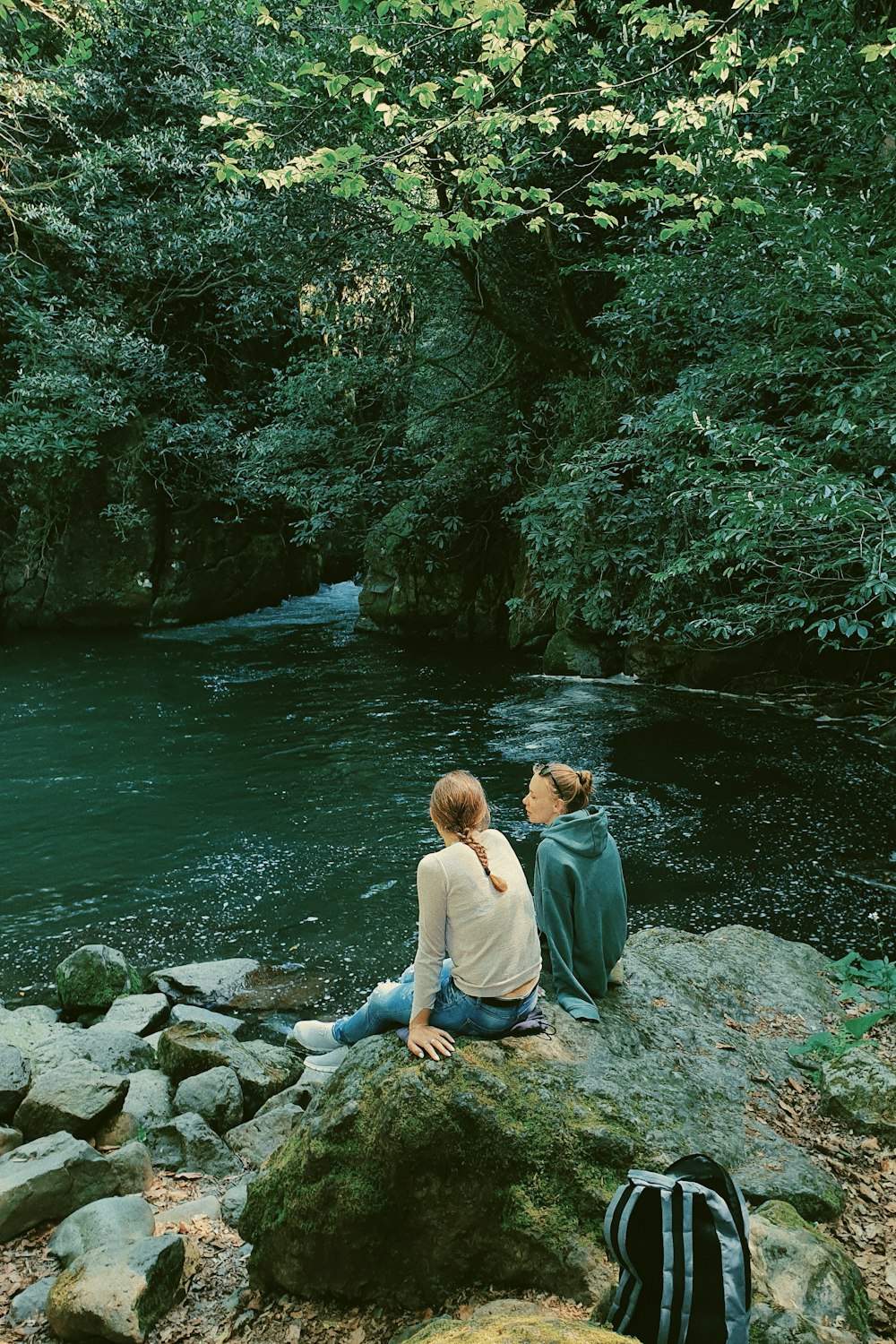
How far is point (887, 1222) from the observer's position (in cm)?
332

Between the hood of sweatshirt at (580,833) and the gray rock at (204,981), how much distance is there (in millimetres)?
3823

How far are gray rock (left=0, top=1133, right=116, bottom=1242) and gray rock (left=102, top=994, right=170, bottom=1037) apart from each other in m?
1.99

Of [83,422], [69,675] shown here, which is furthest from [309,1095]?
[83,422]

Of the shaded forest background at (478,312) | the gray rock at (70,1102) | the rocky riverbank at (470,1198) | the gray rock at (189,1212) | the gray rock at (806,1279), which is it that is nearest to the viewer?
the gray rock at (806,1279)

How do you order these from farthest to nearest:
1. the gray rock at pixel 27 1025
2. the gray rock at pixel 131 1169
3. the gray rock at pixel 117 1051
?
the gray rock at pixel 27 1025
the gray rock at pixel 117 1051
the gray rock at pixel 131 1169

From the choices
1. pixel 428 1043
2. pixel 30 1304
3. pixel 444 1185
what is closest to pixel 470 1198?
pixel 444 1185

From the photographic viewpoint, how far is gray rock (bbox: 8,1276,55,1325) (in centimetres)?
328

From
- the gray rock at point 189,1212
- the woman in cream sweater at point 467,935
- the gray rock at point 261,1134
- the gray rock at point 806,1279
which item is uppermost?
the woman in cream sweater at point 467,935

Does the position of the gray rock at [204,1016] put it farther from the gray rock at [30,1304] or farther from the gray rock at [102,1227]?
the gray rock at [30,1304]

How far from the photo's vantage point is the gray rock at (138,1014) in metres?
6.18

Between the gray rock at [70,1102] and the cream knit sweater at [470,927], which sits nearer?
the cream knit sweater at [470,927]

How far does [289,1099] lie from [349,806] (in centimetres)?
536

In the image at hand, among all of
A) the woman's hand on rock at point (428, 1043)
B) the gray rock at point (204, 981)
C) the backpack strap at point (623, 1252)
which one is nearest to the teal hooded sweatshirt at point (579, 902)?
the woman's hand on rock at point (428, 1043)

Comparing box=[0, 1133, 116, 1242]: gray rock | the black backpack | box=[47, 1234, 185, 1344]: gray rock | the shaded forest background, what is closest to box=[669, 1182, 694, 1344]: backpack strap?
the black backpack
